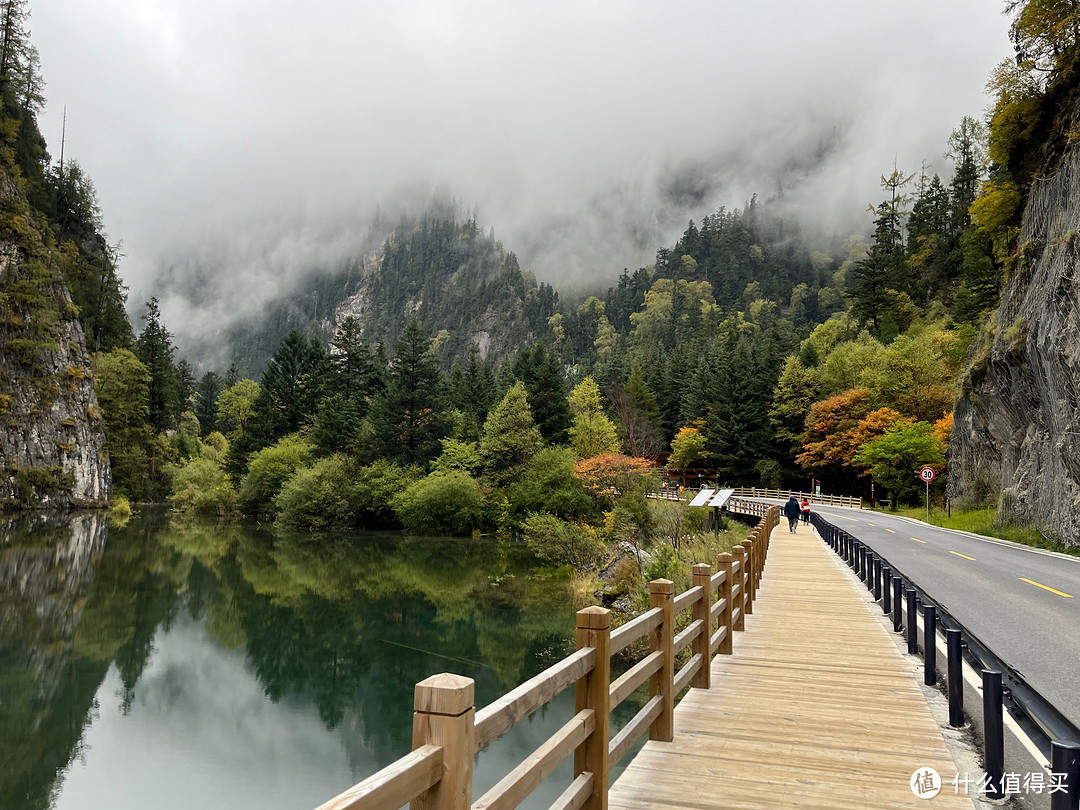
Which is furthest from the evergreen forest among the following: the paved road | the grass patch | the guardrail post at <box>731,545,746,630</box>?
the guardrail post at <box>731,545,746,630</box>

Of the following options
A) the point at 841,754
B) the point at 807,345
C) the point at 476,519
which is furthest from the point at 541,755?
the point at 807,345

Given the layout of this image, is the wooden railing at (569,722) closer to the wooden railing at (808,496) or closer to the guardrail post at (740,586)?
the guardrail post at (740,586)

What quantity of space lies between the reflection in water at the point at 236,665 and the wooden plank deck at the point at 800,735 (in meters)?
6.09

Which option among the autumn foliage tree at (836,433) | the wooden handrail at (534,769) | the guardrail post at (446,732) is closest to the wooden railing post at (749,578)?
the wooden handrail at (534,769)

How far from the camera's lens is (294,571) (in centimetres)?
3478

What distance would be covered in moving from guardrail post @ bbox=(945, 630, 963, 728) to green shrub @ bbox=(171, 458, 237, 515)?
63.7m

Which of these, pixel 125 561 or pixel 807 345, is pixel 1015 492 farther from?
pixel 807 345

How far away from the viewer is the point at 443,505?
5081cm

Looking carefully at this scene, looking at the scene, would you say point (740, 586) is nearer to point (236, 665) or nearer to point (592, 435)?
point (236, 665)

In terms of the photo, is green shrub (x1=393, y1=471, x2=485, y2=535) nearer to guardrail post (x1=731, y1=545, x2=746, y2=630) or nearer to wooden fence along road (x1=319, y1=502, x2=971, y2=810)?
guardrail post (x1=731, y1=545, x2=746, y2=630)

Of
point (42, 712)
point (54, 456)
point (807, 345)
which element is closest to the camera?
point (42, 712)

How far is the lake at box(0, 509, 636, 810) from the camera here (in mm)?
13664

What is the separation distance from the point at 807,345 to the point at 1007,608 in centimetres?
6680

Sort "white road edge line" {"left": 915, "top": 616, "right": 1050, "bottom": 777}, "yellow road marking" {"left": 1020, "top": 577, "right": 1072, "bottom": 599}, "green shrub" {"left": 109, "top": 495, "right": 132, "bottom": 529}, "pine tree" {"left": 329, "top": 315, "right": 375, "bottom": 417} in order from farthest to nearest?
"pine tree" {"left": 329, "top": 315, "right": 375, "bottom": 417}
"green shrub" {"left": 109, "top": 495, "right": 132, "bottom": 529}
"yellow road marking" {"left": 1020, "top": 577, "right": 1072, "bottom": 599}
"white road edge line" {"left": 915, "top": 616, "right": 1050, "bottom": 777}
